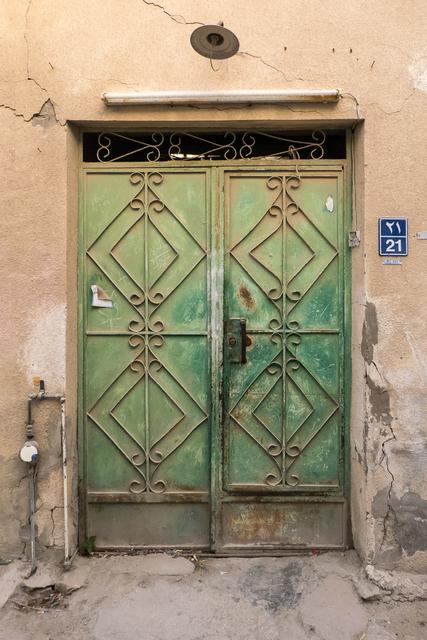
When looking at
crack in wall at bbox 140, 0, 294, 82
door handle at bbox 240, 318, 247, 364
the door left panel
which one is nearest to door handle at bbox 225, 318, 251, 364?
door handle at bbox 240, 318, 247, 364

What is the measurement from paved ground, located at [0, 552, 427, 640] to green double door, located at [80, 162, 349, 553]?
0.26 metres

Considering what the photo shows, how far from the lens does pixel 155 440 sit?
3314 mm

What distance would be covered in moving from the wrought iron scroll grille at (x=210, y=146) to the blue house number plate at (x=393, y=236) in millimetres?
631

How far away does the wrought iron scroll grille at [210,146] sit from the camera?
3.31m

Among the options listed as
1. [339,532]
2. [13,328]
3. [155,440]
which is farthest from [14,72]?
[339,532]

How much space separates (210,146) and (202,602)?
293cm

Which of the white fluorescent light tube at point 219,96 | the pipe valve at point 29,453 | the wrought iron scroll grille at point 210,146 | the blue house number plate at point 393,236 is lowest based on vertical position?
the pipe valve at point 29,453

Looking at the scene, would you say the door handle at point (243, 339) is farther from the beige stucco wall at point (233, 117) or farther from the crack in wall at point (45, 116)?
the crack in wall at point (45, 116)

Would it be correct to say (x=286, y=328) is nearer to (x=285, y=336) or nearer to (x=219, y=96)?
(x=285, y=336)

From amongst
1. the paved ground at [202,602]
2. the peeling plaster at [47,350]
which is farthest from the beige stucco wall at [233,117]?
the paved ground at [202,602]

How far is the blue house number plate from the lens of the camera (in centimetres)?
307

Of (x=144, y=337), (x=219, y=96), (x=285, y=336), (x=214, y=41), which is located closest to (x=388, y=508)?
(x=285, y=336)

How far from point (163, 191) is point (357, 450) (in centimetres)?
219

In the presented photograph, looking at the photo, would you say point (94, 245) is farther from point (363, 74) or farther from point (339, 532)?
point (339, 532)
